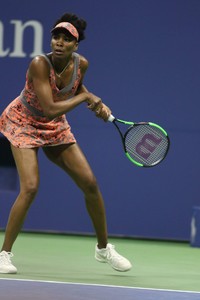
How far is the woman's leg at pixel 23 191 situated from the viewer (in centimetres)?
550

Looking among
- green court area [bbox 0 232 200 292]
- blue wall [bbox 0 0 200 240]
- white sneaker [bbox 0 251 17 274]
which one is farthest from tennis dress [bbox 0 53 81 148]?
A: blue wall [bbox 0 0 200 240]

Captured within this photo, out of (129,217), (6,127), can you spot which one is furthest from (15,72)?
(6,127)

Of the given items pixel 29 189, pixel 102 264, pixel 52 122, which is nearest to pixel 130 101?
pixel 102 264

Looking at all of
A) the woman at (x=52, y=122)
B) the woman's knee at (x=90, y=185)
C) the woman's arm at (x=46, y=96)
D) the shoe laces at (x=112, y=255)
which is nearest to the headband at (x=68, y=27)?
the woman at (x=52, y=122)

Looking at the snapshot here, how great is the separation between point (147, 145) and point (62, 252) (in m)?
1.48

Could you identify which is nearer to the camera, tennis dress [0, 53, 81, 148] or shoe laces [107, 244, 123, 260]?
tennis dress [0, 53, 81, 148]

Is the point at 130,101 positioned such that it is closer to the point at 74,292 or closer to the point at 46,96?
the point at 46,96

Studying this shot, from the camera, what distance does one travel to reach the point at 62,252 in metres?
6.90

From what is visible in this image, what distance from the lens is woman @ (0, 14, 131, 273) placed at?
5.36 m

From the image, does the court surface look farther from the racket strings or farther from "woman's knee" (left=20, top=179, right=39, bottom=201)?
the racket strings

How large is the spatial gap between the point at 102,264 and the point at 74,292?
132 centimetres

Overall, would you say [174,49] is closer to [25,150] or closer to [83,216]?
[83,216]

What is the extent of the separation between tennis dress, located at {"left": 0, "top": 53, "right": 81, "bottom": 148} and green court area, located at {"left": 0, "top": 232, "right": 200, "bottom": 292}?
0.79 meters

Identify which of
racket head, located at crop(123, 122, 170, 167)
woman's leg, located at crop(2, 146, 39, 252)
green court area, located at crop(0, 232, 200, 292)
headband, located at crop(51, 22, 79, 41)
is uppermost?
headband, located at crop(51, 22, 79, 41)
